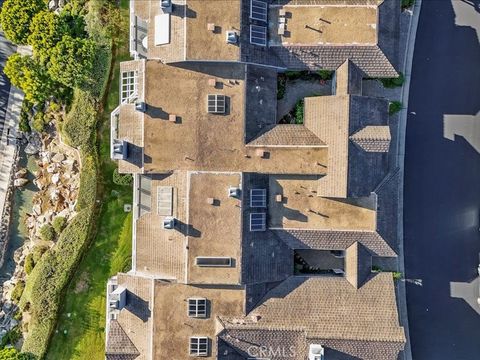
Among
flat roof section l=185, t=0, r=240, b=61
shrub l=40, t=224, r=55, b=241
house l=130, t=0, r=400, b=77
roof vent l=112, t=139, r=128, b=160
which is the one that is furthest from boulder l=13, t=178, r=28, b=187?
flat roof section l=185, t=0, r=240, b=61

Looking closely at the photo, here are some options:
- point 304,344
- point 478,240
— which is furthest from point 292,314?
point 478,240

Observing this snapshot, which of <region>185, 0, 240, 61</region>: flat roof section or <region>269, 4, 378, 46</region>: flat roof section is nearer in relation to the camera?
<region>185, 0, 240, 61</region>: flat roof section

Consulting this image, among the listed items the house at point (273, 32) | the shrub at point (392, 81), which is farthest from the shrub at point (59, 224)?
the shrub at point (392, 81)

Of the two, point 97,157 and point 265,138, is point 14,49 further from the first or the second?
point 265,138

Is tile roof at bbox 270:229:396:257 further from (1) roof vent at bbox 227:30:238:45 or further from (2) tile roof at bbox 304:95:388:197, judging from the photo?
(1) roof vent at bbox 227:30:238:45

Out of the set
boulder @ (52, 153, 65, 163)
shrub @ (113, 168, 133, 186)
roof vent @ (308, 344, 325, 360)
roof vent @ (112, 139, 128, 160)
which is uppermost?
roof vent @ (112, 139, 128, 160)
